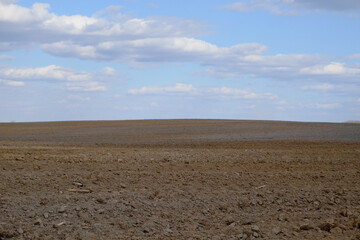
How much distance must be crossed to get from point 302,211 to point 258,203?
0.80 m

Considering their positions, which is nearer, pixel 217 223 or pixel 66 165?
pixel 217 223

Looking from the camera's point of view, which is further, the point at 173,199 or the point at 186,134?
the point at 186,134

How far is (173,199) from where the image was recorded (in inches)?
368

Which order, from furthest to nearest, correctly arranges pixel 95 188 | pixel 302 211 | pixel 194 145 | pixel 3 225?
pixel 194 145, pixel 95 188, pixel 302 211, pixel 3 225

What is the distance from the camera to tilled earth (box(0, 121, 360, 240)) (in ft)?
26.3

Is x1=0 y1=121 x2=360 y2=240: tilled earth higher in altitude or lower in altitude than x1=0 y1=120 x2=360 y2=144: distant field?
lower

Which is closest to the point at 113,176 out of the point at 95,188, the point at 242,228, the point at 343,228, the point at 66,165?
the point at 95,188

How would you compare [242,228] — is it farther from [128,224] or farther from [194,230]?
[128,224]

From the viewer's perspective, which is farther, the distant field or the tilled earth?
the distant field

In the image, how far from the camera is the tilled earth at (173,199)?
8.01 m

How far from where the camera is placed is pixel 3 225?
26.2 ft

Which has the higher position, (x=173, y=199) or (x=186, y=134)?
(x=186, y=134)

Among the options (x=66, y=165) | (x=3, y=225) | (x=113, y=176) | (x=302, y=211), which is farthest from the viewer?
(x=66, y=165)

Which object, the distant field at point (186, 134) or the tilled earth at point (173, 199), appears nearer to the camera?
the tilled earth at point (173, 199)
